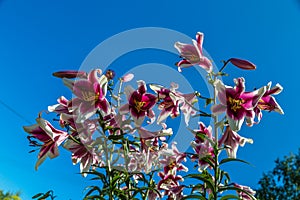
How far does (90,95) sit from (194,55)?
0.55 meters

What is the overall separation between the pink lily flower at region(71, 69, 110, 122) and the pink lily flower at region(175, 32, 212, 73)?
1.42 feet

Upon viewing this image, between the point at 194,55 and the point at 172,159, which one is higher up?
the point at 194,55

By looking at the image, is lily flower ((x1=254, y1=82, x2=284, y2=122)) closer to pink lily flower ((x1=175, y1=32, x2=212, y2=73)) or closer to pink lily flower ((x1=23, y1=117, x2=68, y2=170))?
pink lily flower ((x1=175, y1=32, x2=212, y2=73))

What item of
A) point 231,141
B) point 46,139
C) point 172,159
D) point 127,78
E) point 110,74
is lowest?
point 46,139

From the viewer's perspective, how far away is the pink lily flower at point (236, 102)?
159cm

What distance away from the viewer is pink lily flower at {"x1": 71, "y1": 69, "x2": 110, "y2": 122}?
5.22 feet

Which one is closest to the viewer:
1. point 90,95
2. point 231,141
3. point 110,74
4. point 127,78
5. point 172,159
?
point 90,95

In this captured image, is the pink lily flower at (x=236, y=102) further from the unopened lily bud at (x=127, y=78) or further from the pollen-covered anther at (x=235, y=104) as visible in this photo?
the unopened lily bud at (x=127, y=78)

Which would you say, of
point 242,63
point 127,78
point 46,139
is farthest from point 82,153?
point 242,63

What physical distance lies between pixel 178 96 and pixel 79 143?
536 mm

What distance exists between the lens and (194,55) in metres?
1.77

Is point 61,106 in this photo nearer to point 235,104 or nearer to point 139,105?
point 139,105

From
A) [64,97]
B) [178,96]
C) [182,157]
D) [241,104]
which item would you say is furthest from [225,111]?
[64,97]

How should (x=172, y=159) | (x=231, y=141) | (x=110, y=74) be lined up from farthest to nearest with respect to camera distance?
(x=172, y=159) → (x=110, y=74) → (x=231, y=141)
